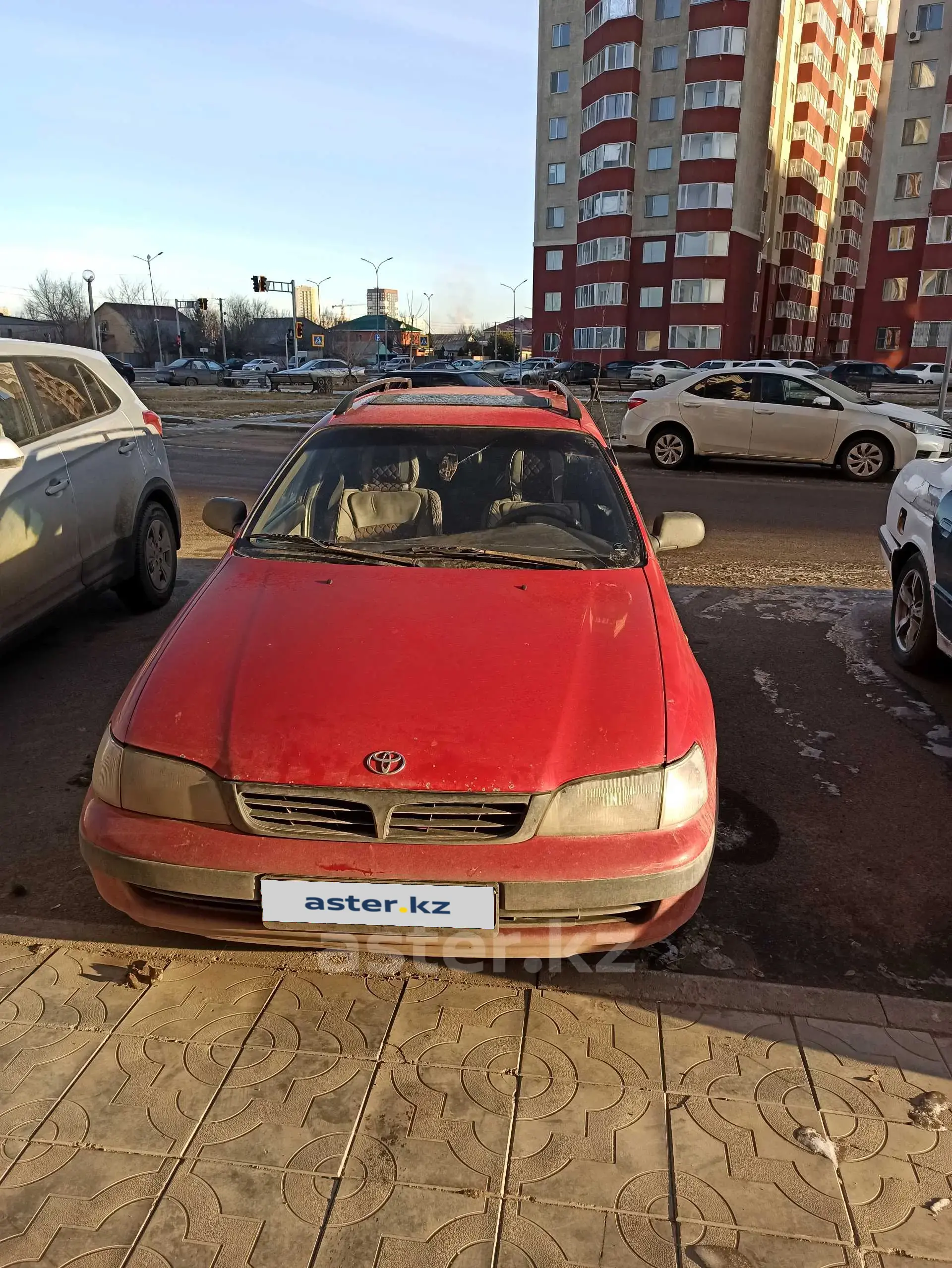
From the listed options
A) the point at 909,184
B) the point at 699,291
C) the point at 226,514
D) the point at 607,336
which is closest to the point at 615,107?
the point at 699,291

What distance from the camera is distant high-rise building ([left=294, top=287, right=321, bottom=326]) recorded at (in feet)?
499

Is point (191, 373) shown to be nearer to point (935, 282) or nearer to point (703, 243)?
point (703, 243)

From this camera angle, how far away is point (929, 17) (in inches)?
1983

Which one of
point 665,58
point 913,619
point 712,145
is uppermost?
point 665,58

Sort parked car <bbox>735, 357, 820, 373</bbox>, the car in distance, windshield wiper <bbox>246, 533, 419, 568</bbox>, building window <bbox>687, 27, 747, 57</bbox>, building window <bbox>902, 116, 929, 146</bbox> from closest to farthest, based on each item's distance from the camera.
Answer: windshield wiper <bbox>246, 533, 419, 568</bbox>
the car in distance
parked car <bbox>735, 357, 820, 373</bbox>
building window <bbox>687, 27, 747, 57</bbox>
building window <bbox>902, 116, 929, 146</bbox>

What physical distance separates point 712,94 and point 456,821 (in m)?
56.6

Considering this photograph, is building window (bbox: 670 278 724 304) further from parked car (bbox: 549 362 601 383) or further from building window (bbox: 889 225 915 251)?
building window (bbox: 889 225 915 251)

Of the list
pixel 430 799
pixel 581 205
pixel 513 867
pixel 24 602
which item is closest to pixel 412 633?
pixel 430 799

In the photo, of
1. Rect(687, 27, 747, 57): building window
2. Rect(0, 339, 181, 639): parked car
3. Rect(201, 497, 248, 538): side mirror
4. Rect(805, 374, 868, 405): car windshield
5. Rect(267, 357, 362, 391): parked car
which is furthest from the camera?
Rect(687, 27, 747, 57): building window

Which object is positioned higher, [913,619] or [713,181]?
[713,181]

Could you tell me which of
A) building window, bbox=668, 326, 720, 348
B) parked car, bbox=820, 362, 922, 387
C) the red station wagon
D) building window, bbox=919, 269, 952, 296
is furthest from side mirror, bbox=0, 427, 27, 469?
building window, bbox=919, 269, 952, 296

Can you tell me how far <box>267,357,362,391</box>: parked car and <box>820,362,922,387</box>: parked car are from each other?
22.6m

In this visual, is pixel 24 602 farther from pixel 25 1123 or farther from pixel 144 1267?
pixel 144 1267

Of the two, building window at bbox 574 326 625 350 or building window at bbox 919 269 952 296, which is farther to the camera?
building window at bbox 574 326 625 350
